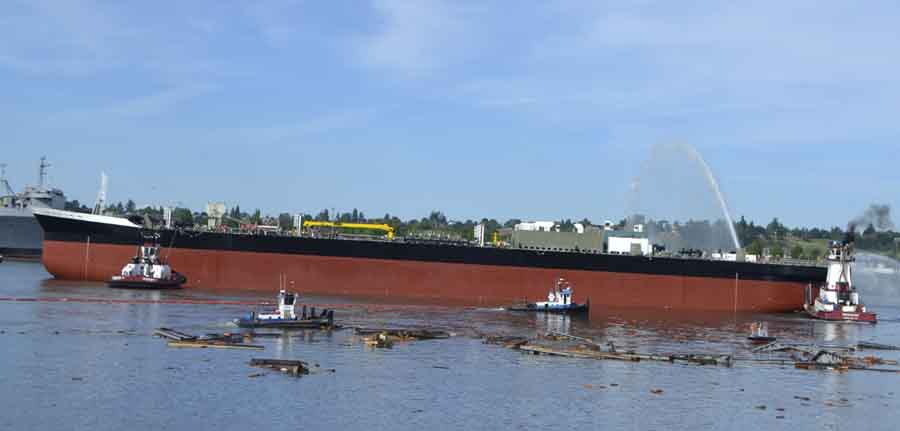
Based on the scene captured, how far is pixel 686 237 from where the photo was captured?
67312mm

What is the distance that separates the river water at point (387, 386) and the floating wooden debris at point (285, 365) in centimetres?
51

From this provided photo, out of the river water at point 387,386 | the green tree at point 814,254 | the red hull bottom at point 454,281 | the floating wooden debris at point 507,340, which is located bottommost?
the river water at point 387,386

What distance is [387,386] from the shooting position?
27828 mm

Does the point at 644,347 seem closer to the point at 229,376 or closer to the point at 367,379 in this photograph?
the point at 367,379

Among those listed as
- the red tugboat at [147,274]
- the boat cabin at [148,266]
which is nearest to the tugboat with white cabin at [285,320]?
the red tugboat at [147,274]

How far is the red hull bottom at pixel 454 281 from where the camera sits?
58156mm

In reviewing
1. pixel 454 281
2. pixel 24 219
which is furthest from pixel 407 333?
pixel 24 219

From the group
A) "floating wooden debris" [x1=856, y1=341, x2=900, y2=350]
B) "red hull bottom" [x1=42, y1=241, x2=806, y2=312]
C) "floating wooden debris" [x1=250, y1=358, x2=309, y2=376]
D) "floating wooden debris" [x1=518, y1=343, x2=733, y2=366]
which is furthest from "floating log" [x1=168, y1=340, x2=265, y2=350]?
"red hull bottom" [x1=42, y1=241, x2=806, y2=312]

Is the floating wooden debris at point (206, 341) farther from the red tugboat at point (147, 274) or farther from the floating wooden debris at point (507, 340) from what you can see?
the red tugboat at point (147, 274)

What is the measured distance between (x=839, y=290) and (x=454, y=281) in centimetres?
2094

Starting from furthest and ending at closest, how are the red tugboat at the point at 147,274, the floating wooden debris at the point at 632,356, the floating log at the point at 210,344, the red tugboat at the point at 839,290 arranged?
1. the red tugboat at the point at 147,274
2. the red tugboat at the point at 839,290
3. the floating wooden debris at the point at 632,356
4. the floating log at the point at 210,344

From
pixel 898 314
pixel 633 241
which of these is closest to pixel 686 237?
pixel 633 241

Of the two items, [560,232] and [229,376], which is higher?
[560,232]

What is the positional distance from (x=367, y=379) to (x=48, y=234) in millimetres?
37301
